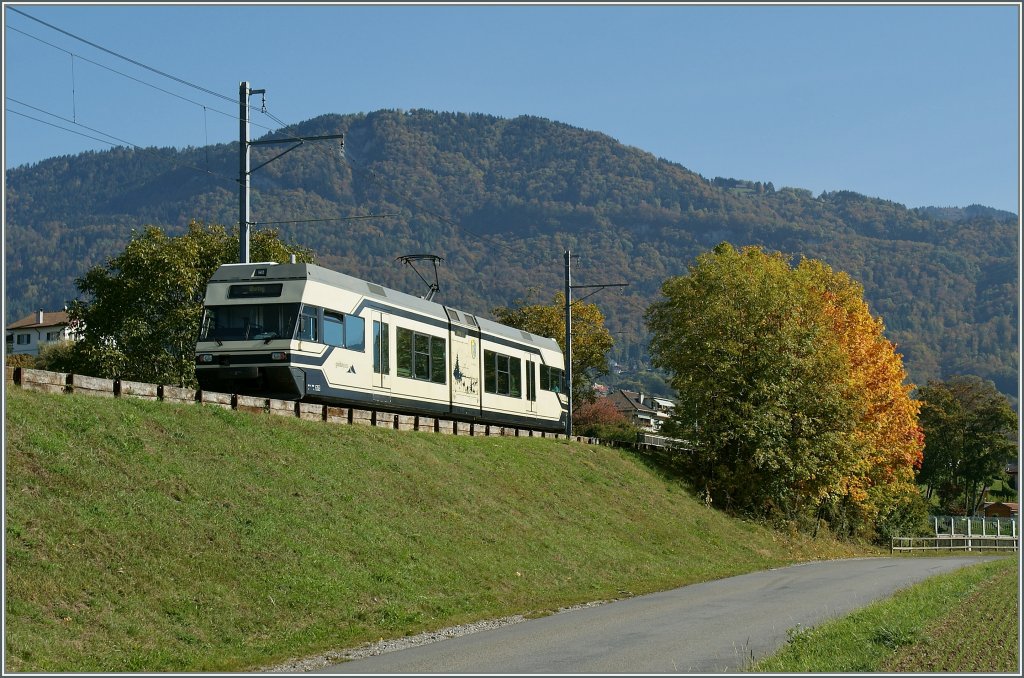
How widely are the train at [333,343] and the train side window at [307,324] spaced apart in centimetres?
2

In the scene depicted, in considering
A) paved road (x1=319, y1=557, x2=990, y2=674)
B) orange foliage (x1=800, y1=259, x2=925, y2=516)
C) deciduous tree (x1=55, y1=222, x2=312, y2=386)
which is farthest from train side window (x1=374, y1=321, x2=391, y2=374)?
orange foliage (x1=800, y1=259, x2=925, y2=516)

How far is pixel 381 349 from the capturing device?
29.1m

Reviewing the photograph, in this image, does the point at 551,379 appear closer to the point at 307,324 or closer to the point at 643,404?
the point at 307,324

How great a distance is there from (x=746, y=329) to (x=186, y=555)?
34355 mm

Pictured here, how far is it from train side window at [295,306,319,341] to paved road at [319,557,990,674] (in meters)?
9.01

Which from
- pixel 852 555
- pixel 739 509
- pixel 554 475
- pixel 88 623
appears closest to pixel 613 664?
pixel 88 623

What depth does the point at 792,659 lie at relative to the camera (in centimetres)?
1353

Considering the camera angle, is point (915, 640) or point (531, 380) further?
point (531, 380)

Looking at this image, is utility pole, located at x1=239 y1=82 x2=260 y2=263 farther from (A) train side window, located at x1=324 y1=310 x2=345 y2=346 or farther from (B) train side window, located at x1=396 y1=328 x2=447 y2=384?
(B) train side window, located at x1=396 y1=328 x2=447 y2=384

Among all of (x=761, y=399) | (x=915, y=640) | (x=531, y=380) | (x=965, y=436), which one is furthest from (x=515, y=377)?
(x=965, y=436)

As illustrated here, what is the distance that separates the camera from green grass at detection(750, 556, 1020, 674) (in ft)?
43.0

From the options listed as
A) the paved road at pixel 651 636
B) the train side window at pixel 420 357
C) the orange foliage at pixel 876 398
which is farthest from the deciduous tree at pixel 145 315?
the orange foliage at pixel 876 398

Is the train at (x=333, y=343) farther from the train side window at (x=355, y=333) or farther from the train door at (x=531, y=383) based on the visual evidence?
the train door at (x=531, y=383)

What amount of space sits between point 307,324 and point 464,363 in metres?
8.75
